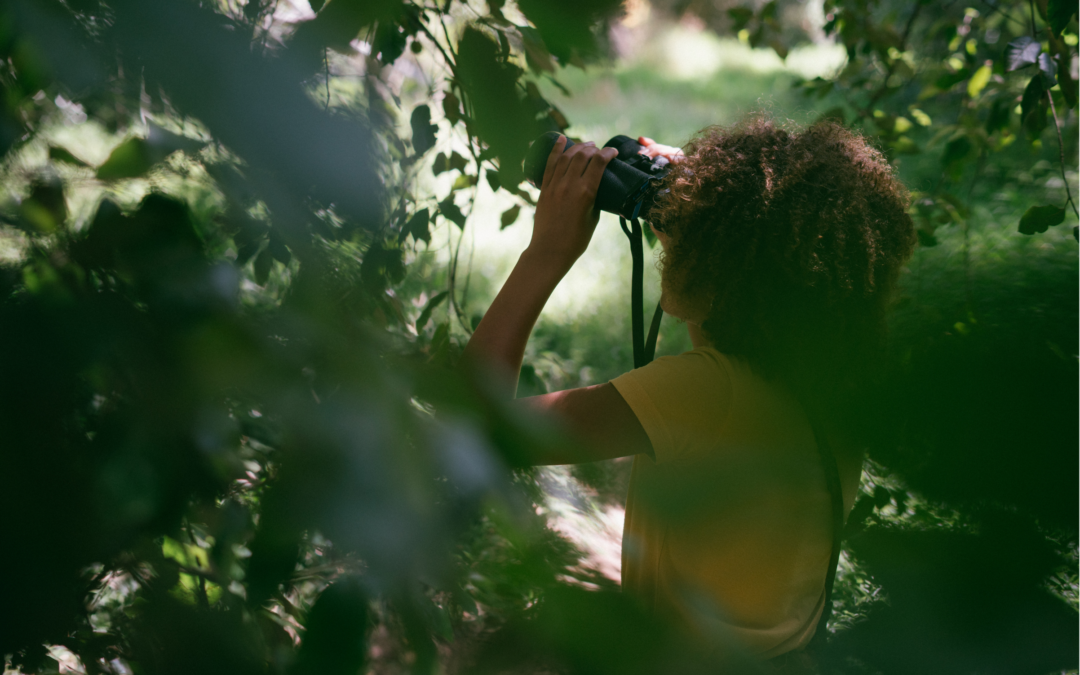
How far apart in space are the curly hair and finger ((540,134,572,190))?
0.16 metres

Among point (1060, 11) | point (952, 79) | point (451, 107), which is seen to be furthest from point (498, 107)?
point (952, 79)

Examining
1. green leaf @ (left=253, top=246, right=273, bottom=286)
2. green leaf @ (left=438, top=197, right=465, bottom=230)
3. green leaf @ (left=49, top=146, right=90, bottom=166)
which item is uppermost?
green leaf @ (left=438, top=197, right=465, bottom=230)

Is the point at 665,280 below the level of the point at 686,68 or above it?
below

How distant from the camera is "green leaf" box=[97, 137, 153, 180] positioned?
1.37ft

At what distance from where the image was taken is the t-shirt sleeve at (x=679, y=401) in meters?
0.80

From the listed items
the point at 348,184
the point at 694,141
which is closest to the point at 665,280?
the point at 694,141

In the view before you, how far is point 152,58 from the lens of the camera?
310 millimetres

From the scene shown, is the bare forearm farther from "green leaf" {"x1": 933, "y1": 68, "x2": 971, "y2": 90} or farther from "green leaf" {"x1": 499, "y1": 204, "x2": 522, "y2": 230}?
"green leaf" {"x1": 933, "y1": 68, "x2": 971, "y2": 90}

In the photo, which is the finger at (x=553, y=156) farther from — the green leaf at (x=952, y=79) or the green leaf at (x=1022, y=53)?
the green leaf at (x=952, y=79)

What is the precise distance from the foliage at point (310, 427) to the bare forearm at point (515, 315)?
0.29 metres

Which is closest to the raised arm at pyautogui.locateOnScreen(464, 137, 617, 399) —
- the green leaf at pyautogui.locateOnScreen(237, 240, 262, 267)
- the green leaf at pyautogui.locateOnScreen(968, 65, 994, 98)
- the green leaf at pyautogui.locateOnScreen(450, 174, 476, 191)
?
the green leaf at pyautogui.locateOnScreen(237, 240, 262, 267)

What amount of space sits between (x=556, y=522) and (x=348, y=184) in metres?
0.27

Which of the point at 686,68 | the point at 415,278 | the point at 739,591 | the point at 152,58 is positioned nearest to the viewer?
the point at 152,58

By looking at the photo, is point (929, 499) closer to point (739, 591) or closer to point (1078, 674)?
point (1078, 674)
